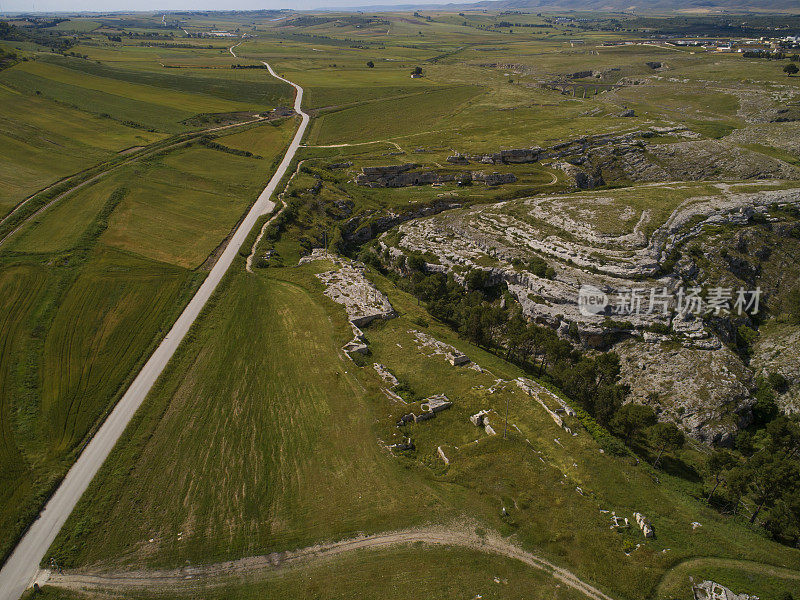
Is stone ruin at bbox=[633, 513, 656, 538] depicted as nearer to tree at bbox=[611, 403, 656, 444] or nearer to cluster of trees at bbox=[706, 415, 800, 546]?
cluster of trees at bbox=[706, 415, 800, 546]

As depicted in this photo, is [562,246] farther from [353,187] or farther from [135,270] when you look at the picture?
[135,270]

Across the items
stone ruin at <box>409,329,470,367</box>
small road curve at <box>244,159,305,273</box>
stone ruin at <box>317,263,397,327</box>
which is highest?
small road curve at <box>244,159,305,273</box>

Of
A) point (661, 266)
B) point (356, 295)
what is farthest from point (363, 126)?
point (661, 266)

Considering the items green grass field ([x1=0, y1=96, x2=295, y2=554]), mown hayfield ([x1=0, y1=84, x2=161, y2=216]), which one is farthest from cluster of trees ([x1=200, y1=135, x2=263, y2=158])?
green grass field ([x1=0, y1=96, x2=295, y2=554])

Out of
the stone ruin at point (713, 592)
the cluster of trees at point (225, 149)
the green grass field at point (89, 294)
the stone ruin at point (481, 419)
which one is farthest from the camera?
the cluster of trees at point (225, 149)

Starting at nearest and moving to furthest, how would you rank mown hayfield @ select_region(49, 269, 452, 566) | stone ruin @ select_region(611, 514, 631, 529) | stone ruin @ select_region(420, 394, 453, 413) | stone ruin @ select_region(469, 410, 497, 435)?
mown hayfield @ select_region(49, 269, 452, 566) → stone ruin @ select_region(611, 514, 631, 529) → stone ruin @ select_region(469, 410, 497, 435) → stone ruin @ select_region(420, 394, 453, 413)

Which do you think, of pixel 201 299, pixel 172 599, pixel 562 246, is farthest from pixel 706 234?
pixel 172 599

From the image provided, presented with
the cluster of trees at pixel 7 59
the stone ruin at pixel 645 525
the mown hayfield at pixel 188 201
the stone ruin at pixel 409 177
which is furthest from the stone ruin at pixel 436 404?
the cluster of trees at pixel 7 59

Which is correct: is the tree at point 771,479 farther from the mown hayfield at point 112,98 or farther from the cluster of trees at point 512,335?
the mown hayfield at point 112,98
